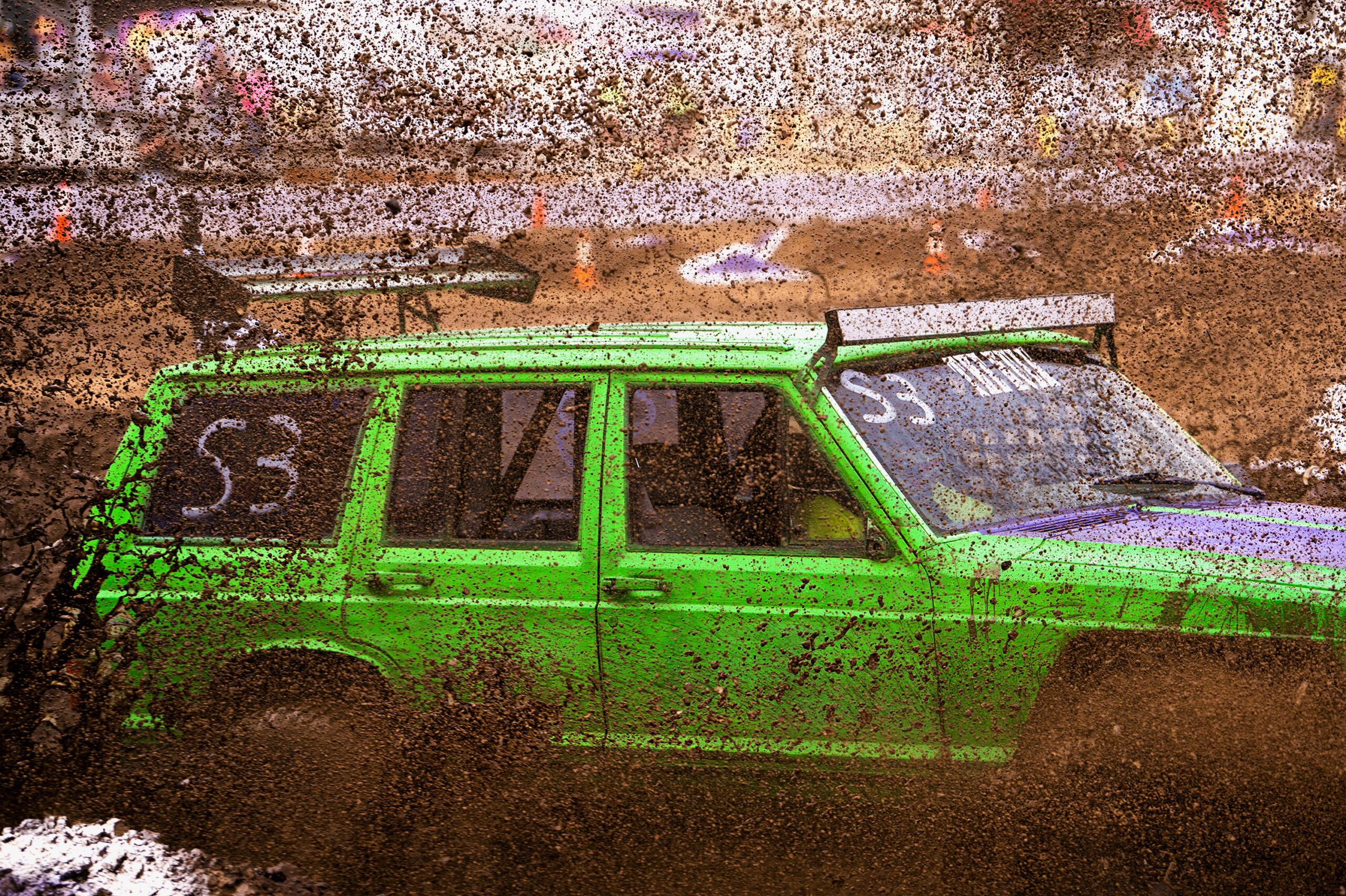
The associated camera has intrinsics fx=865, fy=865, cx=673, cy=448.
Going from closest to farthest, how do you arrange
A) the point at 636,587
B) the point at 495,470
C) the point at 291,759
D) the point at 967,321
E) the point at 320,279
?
1. the point at 636,587
2. the point at 495,470
3. the point at 291,759
4. the point at 967,321
5. the point at 320,279

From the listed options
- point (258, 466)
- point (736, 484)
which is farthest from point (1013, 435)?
point (258, 466)

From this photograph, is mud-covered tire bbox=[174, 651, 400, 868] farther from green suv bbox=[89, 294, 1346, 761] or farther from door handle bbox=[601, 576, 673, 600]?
door handle bbox=[601, 576, 673, 600]

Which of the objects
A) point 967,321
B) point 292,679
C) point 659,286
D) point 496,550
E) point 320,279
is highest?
point 659,286

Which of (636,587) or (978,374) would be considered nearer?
(636,587)

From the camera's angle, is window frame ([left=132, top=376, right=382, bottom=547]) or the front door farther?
window frame ([left=132, top=376, right=382, bottom=547])

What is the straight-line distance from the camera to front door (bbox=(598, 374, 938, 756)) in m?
2.90

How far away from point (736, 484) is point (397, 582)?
122 centimetres

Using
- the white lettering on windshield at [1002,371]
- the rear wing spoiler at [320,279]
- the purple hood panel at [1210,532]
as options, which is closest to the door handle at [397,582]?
the rear wing spoiler at [320,279]

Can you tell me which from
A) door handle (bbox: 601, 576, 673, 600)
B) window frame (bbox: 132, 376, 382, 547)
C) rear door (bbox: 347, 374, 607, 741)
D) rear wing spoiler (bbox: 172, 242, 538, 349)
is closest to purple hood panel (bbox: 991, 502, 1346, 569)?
door handle (bbox: 601, 576, 673, 600)

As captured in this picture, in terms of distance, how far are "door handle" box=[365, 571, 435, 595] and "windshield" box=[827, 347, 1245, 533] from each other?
1561mm

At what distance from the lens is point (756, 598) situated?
2.92 metres

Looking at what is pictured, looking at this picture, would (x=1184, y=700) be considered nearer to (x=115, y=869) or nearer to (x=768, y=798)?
(x=768, y=798)

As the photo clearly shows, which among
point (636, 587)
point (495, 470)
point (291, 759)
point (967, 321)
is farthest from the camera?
point (967, 321)

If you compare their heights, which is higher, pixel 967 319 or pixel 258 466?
pixel 967 319
